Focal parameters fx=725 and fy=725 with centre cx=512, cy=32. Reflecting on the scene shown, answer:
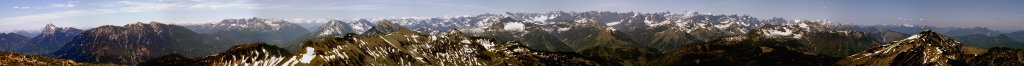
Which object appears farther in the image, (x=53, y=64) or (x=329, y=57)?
(x=329, y=57)

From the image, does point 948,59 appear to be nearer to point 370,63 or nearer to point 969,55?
point 969,55

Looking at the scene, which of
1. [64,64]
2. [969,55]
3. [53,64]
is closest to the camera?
[64,64]

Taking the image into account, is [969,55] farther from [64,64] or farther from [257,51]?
[64,64]

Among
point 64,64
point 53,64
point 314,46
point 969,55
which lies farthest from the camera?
point 969,55

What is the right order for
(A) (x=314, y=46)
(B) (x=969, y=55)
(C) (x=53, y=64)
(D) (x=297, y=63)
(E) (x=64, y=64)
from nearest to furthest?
(E) (x=64, y=64)
(C) (x=53, y=64)
(D) (x=297, y=63)
(A) (x=314, y=46)
(B) (x=969, y=55)

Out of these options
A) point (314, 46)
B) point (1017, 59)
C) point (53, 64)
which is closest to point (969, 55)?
point (1017, 59)

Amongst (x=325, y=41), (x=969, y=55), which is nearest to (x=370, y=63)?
(x=325, y=41)

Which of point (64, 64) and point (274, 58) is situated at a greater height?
point (64, 64)

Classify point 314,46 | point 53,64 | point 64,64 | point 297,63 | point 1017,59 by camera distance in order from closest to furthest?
point 64,64 → point 53,64 → point 297,63 → point 314,46 → point 1017,59

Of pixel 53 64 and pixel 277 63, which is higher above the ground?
pixel 53 64
